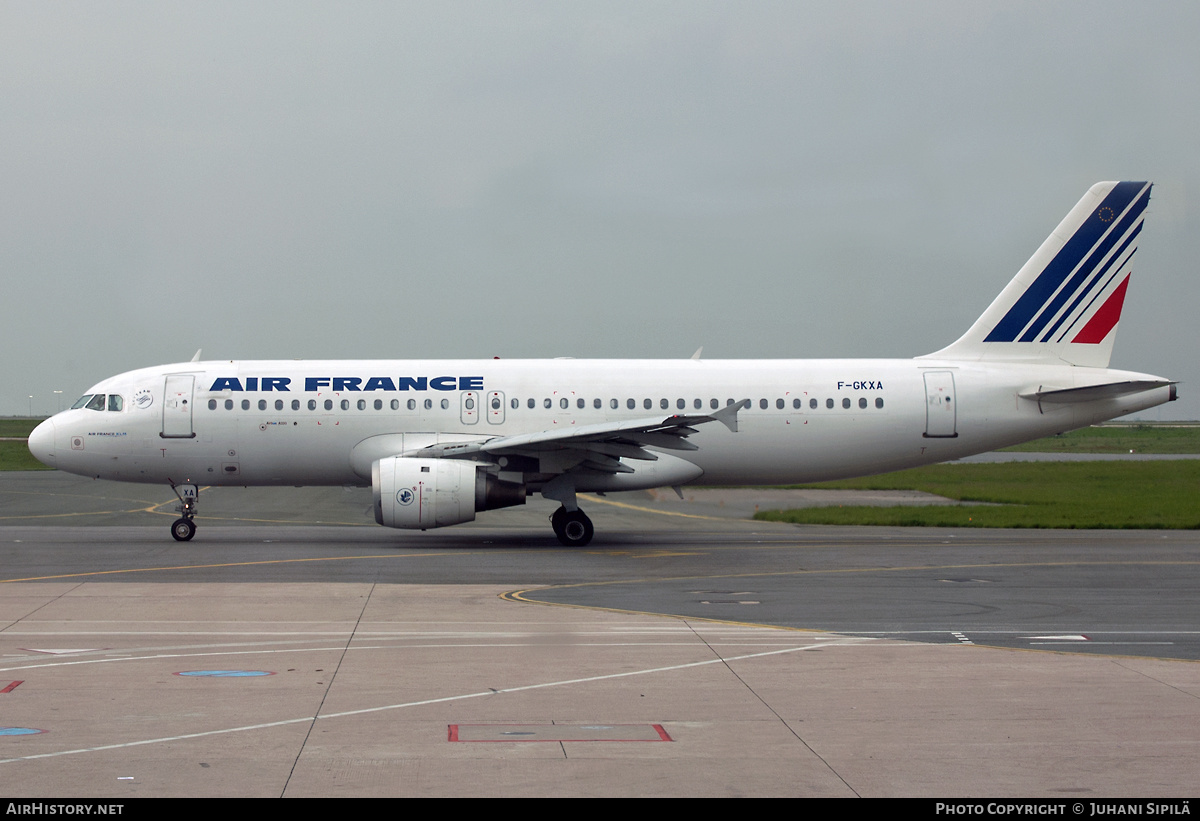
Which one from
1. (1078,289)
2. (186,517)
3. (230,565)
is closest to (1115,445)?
(1078,289)

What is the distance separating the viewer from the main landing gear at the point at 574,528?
23984 millimetres

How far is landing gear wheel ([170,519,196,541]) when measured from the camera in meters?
24.5

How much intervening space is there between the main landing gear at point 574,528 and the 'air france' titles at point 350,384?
11.9 feet

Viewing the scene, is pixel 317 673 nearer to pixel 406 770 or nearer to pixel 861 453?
pixel 406 770

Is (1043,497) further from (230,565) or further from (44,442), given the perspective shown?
(44,442)

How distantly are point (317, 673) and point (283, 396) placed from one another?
15585 mm

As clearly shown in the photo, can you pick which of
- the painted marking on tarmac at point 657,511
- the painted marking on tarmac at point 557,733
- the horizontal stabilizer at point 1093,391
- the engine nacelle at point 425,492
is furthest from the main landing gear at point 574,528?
the painted marking on tarmac at point 557,733

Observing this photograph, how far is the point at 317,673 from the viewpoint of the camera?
10.5m

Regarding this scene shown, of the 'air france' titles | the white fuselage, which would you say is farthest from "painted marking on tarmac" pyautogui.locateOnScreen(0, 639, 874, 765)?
the 'air france' titles

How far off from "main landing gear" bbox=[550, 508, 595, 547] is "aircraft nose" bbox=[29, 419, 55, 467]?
11.7m

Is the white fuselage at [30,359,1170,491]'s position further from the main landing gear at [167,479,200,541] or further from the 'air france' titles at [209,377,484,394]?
the main landing gear at [167,479,200,541]

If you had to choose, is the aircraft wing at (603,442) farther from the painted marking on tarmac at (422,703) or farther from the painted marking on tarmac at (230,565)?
the painted marking on tarmac at (422,703)

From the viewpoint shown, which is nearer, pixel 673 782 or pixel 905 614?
pixel 673 782
